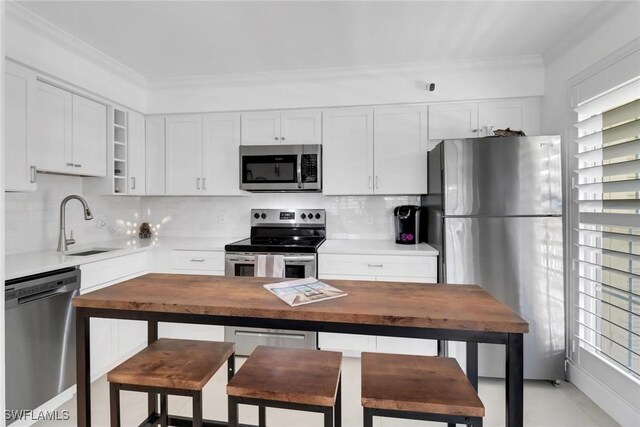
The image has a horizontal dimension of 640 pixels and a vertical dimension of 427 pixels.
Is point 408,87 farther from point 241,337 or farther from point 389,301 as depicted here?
point 241,337

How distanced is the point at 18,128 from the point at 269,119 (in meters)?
1.82

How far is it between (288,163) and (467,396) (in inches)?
94.0

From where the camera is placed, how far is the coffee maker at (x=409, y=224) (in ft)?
9.86

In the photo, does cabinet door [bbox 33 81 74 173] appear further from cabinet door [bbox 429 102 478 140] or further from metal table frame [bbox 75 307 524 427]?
cabinet door [bbox 429 102 478 140]

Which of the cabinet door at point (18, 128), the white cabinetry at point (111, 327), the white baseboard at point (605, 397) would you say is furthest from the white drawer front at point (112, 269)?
the white baseboard at point (605, 397)

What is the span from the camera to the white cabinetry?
2355 millimetres

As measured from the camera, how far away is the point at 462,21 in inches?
87.0

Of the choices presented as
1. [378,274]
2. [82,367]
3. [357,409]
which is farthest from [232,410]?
[378,274]

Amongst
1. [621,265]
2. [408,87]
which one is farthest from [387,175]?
[621,265]

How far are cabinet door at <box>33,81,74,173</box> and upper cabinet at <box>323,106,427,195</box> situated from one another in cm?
203

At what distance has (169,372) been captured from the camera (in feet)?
4.33

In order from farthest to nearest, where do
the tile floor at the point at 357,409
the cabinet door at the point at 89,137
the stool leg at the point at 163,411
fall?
1. the cabinet door at the point at 89,137
2. the tile floor at the point at 357,409
3. the stool leg at the point at 163,411

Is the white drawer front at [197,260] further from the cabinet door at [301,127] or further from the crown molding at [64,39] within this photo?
the crown molding at [64,39]

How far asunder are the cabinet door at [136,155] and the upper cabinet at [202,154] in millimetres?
247
